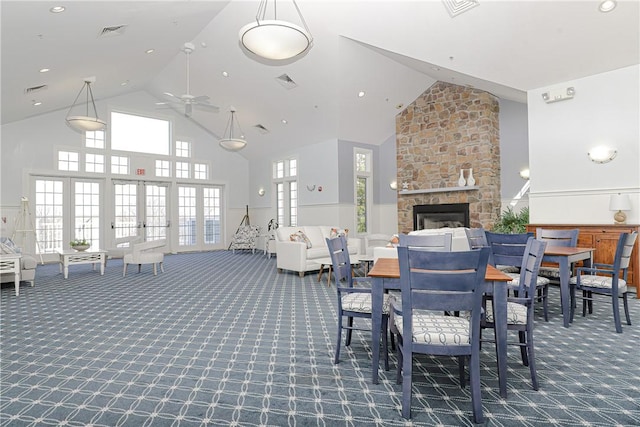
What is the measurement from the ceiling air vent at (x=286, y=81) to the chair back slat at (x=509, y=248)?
5.76 metres

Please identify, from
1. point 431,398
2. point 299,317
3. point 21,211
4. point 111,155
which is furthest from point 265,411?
point 111,155

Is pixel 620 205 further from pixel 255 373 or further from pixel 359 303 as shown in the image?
pixel 255 373

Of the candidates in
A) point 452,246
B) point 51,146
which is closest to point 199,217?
point 51,146

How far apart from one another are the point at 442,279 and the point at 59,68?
6918mm

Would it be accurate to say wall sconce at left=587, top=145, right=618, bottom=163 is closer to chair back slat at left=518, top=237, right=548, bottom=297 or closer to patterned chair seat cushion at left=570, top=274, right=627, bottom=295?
patterned chair seat cushion at left=570, top=274, right=627, bottom=295

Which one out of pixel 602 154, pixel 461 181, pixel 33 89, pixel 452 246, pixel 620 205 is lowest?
pixel 452 246

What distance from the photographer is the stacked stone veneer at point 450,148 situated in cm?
820

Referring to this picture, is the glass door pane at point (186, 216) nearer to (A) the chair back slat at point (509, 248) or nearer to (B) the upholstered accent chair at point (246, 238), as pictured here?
(B) the upholstered accent chair at point (246, 238)

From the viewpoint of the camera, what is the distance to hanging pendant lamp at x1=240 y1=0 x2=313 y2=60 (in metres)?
3.73

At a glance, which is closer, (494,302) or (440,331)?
(440,331)

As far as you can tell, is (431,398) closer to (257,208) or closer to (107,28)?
(107,28)

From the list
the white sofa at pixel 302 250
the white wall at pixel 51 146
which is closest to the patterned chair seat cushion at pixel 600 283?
the white sofa at pixel 302 250

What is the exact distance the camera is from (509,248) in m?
3.52

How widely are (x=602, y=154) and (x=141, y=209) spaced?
10732 millimetres
